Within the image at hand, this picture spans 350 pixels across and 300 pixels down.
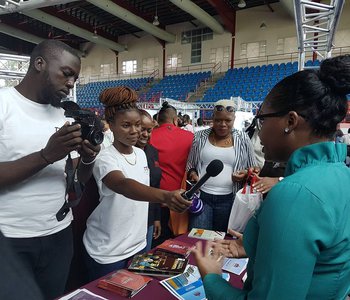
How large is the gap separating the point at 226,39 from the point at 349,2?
5.15 meters

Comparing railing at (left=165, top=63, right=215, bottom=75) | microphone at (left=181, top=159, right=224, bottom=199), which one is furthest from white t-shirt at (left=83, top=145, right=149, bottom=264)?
railing at (left=165, top=63, right=215, bottom=75)

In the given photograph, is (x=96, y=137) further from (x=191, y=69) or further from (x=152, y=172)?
(x=191, y=69)

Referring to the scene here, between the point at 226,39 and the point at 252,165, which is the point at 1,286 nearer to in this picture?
the point at 252,165

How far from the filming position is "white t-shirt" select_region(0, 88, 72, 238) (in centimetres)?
115

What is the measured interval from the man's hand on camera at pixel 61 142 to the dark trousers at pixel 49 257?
1.22 feet

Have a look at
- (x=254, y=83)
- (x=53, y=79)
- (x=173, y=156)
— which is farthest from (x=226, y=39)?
(x=53, y=79)

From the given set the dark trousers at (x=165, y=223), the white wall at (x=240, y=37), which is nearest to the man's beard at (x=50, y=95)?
the dark trousers at (x=165, y=223)

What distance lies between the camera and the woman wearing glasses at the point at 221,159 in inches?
90.8

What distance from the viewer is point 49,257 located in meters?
1.25

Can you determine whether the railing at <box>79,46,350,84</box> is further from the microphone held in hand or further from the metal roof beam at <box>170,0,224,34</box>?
the microphone held in hand

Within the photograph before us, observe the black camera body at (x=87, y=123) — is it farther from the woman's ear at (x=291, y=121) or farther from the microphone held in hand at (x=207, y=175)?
the woman's ear at (x=291, y=121)

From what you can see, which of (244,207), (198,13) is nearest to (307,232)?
(244,207)

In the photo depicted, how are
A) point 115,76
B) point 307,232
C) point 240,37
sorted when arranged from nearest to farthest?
1. point 307,232
2. point 240,37
3. point 115,76

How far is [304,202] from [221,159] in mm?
1704
